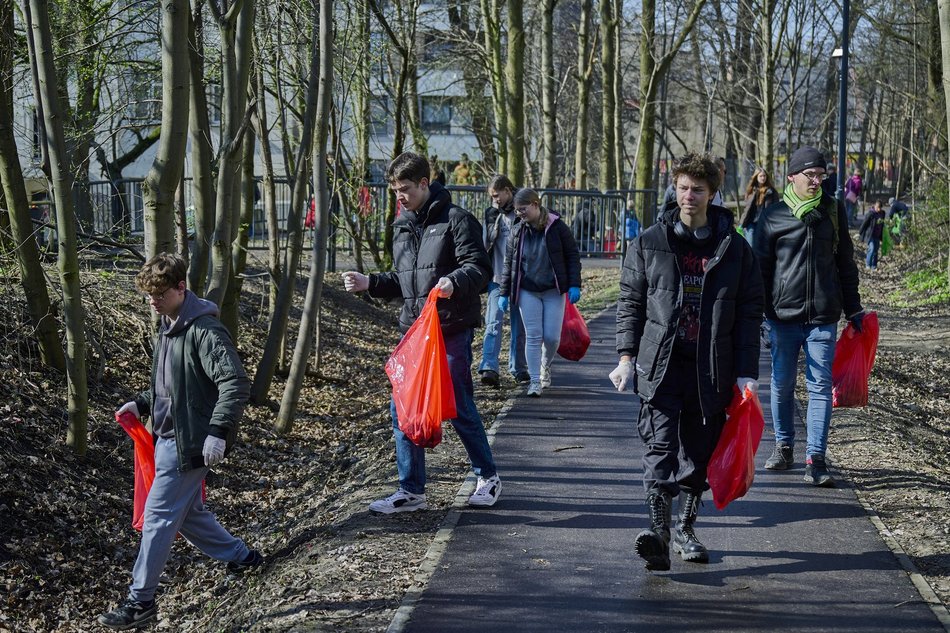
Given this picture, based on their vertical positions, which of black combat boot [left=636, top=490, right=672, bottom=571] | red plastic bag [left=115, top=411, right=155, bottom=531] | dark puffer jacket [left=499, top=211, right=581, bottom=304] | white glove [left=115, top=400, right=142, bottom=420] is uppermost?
dark puffer jacket [left=499, top=211, right=581, bottom=304]

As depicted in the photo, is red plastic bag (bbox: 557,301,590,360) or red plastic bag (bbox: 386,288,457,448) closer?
red plastic bag (bbox: 386,288,457,448)

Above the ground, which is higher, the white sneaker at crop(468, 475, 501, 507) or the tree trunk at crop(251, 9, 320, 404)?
→ the tree trunk at crop(251, 9, 320, 404)

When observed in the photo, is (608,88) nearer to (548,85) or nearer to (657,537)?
(548,85)

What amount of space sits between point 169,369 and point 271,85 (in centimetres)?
782

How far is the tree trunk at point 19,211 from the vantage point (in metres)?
8.56

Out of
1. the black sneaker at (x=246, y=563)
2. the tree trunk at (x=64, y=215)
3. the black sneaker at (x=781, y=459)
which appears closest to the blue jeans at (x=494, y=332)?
the black sneaker at (x=781, y=459)

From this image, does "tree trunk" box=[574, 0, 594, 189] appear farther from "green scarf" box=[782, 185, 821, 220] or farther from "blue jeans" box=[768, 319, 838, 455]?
"green scarf" box=[782, 185, 821, 220]

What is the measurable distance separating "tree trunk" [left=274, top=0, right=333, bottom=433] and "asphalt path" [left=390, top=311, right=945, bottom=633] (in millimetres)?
2590

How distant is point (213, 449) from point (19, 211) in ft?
Result: 15.1

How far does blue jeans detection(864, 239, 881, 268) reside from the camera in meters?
27.3

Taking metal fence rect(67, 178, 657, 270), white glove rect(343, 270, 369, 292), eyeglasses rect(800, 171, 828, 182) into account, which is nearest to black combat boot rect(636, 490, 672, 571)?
white glove rect(343, 270, 369, 292)

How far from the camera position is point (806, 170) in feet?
21.5

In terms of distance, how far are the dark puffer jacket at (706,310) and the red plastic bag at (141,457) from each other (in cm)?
245

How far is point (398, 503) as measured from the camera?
618cm
